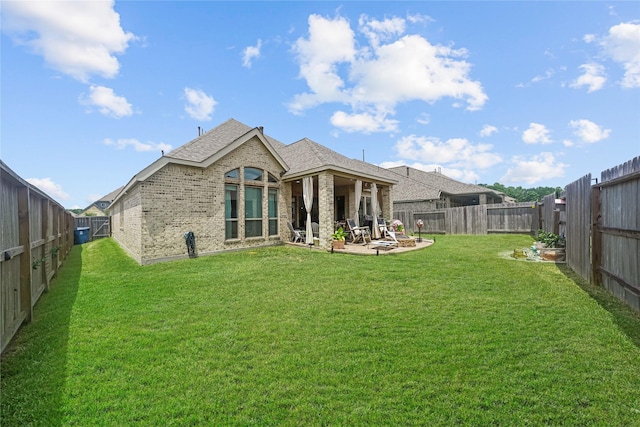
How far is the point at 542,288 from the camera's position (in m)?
5.54

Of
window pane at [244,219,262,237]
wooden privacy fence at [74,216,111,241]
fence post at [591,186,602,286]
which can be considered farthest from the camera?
wooden privacy fence at [74,216,111,241]

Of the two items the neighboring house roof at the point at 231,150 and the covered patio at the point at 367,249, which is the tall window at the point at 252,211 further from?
the covered patio at the point at 367,249

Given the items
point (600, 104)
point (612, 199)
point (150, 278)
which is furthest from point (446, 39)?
point (150, 278)

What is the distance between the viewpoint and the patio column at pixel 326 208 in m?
11.2

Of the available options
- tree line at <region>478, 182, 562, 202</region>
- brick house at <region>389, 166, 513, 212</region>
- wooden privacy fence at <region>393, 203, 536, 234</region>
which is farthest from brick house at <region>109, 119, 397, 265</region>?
tree line at <region>478, 182, 562, 202</region>

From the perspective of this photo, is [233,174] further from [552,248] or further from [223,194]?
[552,248]

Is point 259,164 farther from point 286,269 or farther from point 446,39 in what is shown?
point 446,39

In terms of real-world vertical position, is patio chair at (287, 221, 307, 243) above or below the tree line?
below

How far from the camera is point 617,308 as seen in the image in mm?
4391

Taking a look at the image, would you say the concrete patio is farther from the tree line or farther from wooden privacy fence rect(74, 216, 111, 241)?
the tree line

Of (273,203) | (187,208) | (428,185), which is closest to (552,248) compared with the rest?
(273,203)

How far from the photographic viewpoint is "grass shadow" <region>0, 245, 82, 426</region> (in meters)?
2.33

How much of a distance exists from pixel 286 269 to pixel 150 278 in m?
3.51

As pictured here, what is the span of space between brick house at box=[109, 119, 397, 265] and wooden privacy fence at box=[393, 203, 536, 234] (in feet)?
23.5
